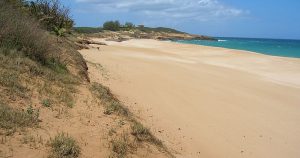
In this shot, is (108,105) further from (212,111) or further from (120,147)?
(212,111)

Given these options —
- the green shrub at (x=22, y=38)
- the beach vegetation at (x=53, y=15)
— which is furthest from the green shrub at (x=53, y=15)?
the green shrub at (x=22, y=38)

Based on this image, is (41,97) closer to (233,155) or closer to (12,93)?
(12,93)

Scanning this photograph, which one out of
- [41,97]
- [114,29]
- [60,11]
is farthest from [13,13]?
[114,29]

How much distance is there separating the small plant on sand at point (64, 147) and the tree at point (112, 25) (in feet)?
358

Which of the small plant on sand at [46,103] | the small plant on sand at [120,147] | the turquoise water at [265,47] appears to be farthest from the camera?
the turquoise water at [265,47]

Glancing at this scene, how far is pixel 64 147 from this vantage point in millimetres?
5191

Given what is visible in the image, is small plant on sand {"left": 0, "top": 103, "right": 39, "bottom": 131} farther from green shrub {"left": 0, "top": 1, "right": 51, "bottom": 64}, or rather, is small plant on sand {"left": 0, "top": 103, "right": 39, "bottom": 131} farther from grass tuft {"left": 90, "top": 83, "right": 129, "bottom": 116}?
green shrub {"left": 0, "top": 1, "right": 51, "bottom": 64}

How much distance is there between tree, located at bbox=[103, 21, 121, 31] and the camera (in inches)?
4471

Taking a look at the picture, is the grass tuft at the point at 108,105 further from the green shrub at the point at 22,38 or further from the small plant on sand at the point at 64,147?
the small plant on sand at the point at 64,147

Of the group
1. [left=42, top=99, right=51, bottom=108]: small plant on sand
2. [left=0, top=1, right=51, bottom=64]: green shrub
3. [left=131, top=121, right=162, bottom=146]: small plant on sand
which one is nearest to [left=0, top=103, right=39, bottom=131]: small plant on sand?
[left=42, top=99, right=51, bottom=108]: small plant on sand

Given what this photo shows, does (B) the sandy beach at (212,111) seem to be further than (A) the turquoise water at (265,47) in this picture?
No

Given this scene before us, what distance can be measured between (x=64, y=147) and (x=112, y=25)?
364ft

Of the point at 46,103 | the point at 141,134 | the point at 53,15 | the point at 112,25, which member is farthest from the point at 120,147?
the point at 112,25

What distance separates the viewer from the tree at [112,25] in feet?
373
